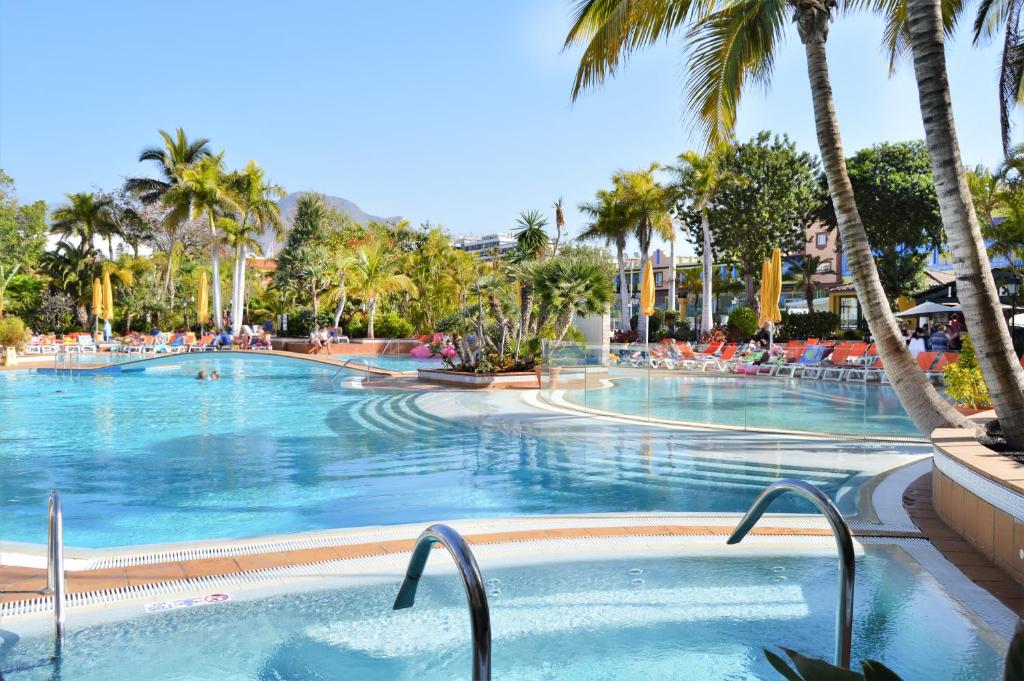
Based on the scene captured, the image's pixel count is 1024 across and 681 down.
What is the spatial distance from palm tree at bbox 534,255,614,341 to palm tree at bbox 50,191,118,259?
3287 cm

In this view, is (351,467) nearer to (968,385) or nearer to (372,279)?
(968,385)

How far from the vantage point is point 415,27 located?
14773mm

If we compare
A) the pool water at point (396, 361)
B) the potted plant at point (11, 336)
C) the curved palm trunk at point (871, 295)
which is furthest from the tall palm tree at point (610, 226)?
the curved palm trunk at point (871, 295)

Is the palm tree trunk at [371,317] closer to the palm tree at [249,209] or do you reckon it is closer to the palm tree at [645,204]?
the palm tree at [249,209]

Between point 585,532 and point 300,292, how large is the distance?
3674cm

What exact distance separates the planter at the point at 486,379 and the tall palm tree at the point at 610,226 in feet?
74.1

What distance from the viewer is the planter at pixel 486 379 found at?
60.1 ft

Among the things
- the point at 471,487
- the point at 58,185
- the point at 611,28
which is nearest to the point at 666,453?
the point at 471,487

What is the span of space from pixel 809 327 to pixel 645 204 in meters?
9.93

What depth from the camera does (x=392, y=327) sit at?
36.2 metres

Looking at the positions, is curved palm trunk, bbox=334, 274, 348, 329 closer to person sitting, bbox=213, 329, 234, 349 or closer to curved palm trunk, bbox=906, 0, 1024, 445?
person sitting, bbox=213, 329, 234, 349

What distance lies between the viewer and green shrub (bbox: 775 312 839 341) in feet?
117

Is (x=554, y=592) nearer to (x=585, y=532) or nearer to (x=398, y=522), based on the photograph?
(x=585, y=532)

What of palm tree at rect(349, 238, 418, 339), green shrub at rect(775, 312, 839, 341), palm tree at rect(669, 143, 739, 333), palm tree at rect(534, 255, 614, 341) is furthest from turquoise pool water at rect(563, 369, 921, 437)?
palm tree at rect(669, 143, 739, 333)
